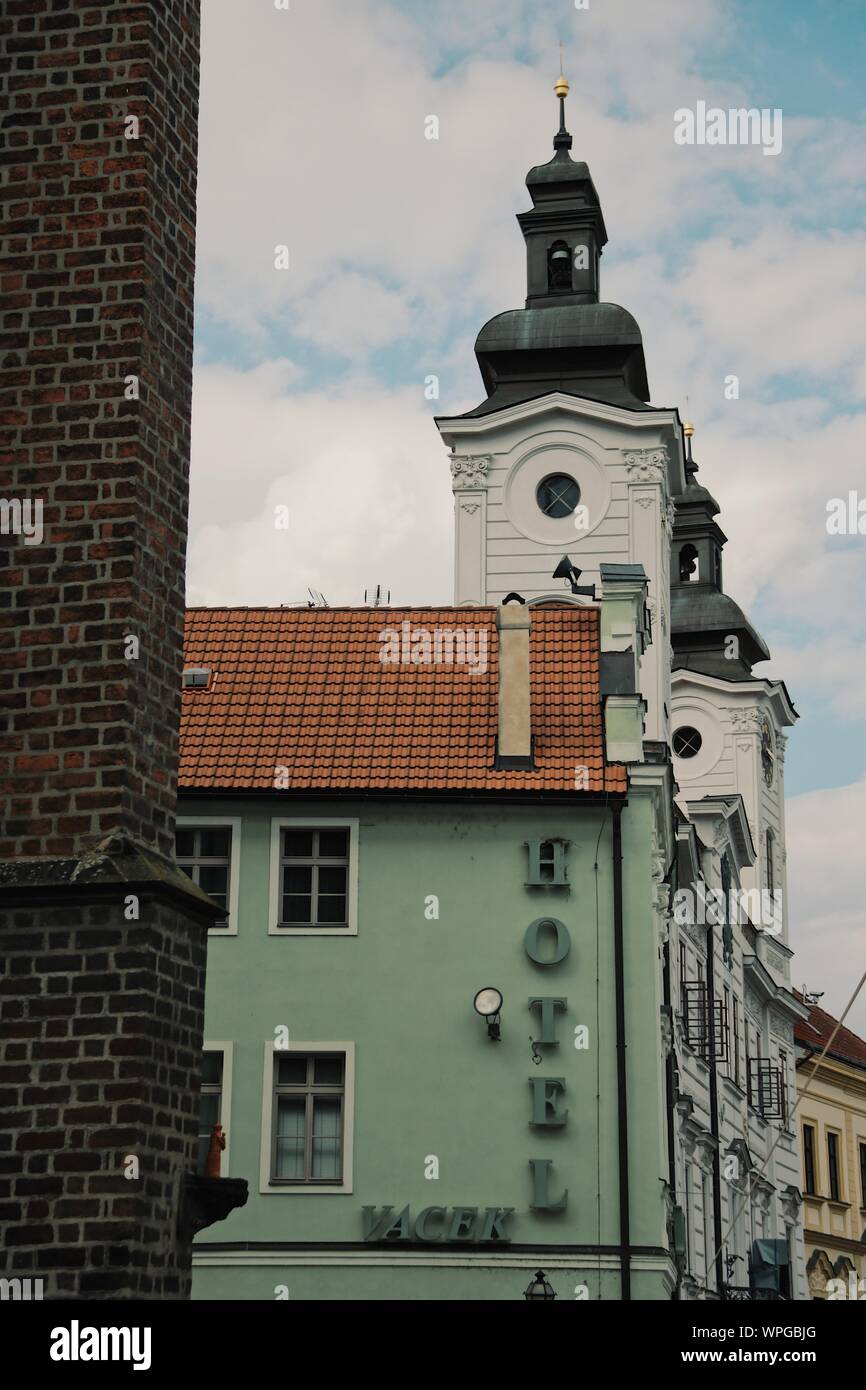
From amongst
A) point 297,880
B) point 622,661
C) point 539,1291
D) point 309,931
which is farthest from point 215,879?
point 539,1291

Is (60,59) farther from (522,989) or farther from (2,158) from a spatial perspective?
(522,989)

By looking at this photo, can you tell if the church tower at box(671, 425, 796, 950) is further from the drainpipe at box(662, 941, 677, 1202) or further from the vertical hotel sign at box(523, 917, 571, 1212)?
the vertical hotel sign at box(523, 917, 571, 1212)

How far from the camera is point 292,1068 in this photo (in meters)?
25.4

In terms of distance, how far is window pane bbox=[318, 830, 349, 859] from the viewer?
26312 mm

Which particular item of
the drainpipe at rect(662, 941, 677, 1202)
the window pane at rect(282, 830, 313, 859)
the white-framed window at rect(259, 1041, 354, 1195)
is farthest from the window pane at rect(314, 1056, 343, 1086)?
the drainpipe at rect(662, 941, 677, 1202)

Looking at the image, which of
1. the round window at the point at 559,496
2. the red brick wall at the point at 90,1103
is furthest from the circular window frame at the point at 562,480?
the red brick wall at the point at 90,1103

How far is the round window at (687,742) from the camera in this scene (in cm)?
5803

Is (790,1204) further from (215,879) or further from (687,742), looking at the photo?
(215,879)

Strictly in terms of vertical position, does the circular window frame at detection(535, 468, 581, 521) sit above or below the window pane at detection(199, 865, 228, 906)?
above

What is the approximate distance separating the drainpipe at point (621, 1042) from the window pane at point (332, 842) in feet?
10.8

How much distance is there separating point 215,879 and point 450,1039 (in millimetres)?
3466

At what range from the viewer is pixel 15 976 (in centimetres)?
1061

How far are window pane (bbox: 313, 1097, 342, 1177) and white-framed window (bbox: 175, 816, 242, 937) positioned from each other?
2.51 meters
